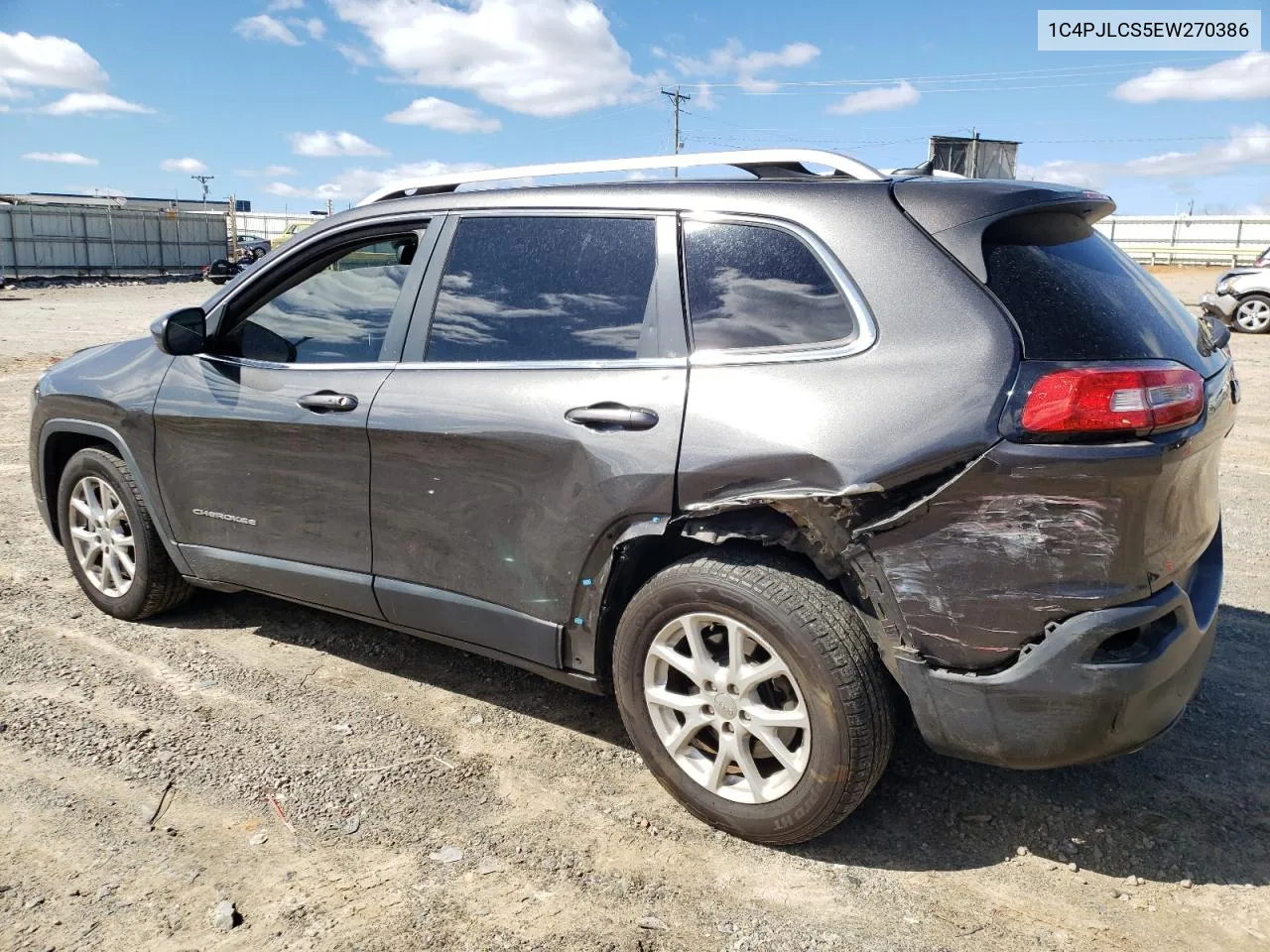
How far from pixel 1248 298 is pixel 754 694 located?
58.7 ft

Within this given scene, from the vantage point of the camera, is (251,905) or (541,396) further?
(541,396)

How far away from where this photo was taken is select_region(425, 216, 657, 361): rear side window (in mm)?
3088

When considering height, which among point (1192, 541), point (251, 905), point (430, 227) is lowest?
point (251, 905)

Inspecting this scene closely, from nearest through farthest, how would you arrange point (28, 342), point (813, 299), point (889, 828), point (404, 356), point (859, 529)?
point (859, 529) → point (813, 299) → point (889, 828) → point (404, 356) → point (28, 342)

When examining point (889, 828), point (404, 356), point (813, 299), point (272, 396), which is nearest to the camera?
point (813, 299)

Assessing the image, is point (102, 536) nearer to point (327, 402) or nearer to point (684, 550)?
point (327, 402)

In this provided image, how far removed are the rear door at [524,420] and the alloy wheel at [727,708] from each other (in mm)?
344

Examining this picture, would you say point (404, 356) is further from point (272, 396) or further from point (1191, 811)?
point (1191, 811)

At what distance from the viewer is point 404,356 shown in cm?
350

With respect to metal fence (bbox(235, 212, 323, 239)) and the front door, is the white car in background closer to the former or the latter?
the front door

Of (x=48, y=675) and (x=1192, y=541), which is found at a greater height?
(x=1192, y=541)

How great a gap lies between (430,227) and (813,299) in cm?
149

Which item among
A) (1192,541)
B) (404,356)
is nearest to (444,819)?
(404,356)

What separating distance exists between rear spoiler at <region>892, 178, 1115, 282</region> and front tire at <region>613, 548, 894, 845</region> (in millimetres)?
960
